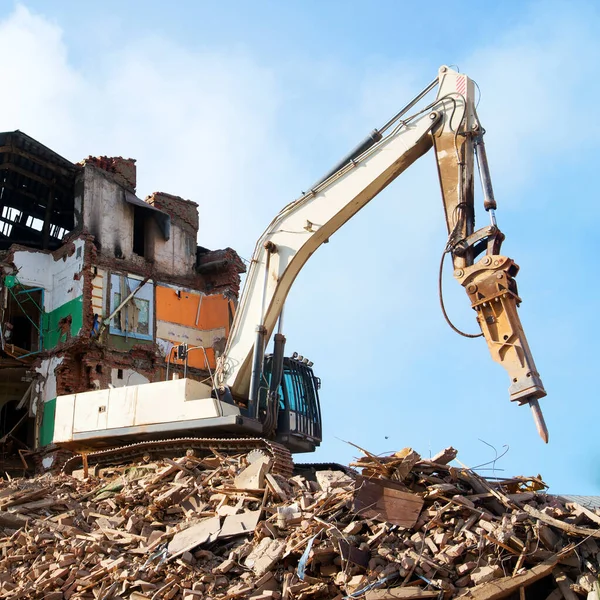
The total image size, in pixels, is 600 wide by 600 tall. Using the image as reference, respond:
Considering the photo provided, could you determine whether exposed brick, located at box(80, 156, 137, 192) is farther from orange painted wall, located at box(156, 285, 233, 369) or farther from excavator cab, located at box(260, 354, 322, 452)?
excavator cab, located at box(260, 354, 322, 452)

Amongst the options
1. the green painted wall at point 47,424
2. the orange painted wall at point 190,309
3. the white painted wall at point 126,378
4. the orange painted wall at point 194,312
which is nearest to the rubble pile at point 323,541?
the green painted wall at point 47,424

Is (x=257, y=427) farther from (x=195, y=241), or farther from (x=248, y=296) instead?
(x=195, y=241)

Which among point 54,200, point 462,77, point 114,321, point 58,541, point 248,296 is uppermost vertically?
point 54,200

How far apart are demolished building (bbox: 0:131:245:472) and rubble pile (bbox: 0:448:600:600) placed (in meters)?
12.9

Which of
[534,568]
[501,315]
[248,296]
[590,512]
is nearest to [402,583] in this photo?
[534,568]

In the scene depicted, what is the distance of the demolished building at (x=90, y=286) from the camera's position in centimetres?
2566

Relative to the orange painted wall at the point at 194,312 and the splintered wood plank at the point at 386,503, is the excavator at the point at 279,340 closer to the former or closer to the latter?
the splintered wood plank at the point at 386,503

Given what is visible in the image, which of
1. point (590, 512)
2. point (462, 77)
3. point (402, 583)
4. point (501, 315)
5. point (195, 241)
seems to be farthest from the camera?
point (195, 241)

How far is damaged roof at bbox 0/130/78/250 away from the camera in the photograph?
85.7ft

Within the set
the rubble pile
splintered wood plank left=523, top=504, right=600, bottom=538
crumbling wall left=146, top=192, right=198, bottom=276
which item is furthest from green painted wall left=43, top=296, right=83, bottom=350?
splintered wood plank left=523, top=504, right=600, bottom=538

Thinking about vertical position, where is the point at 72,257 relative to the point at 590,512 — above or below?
above

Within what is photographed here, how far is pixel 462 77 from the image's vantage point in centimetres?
1388

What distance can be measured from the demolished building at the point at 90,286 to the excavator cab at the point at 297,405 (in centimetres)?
878

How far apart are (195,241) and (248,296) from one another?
14.6 m
